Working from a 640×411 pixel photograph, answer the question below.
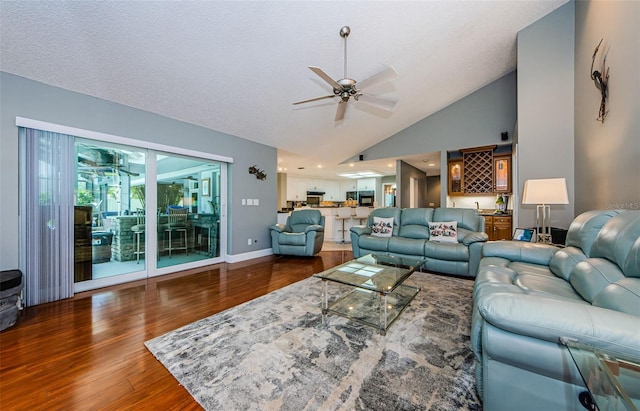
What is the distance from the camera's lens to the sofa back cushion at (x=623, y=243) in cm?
121

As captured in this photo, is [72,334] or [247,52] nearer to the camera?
[72,334]

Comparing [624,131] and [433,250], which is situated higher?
[624,131]

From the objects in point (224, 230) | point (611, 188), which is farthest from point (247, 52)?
point (611, 188)

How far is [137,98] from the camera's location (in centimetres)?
322

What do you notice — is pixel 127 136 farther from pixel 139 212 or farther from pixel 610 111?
A: pixel 610 111

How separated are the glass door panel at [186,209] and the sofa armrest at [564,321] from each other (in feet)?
14.2

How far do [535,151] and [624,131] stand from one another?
1602mm

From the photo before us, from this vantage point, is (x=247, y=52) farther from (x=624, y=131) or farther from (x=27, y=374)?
(x=624, y=131)

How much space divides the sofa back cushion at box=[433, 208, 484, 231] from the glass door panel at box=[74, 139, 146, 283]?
187 inches

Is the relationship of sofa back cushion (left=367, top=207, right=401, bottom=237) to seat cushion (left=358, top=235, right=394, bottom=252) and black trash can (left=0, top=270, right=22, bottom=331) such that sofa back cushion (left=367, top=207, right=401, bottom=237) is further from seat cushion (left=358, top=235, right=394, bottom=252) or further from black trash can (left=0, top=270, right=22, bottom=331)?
black trash can (left=0, top=270, right=22, bottom=331)

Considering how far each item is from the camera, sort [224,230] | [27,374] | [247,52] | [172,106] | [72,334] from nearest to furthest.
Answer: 1. [27,374]
2. [72,334]
3. [247,52]
4. [172,106]
5. [224,230]

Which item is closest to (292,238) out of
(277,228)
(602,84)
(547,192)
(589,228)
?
(277,228)

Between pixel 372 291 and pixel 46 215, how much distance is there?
3613mm

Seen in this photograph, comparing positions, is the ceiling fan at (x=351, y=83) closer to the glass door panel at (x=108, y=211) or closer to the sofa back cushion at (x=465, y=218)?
the sofa back cushion at (x=465, y=218)
